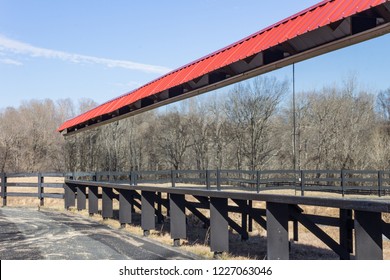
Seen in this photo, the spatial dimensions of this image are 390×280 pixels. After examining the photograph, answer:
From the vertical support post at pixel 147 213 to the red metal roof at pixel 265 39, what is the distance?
9.29ft

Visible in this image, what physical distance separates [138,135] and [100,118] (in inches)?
163

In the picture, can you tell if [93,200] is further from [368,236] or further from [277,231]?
[368,236]

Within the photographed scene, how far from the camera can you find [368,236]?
5551 millimetres

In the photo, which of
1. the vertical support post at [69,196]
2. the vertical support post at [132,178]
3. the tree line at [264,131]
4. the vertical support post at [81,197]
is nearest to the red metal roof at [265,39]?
the tree line at [264,131]

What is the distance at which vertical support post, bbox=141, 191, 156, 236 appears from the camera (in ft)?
39.8

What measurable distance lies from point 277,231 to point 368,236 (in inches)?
77.9

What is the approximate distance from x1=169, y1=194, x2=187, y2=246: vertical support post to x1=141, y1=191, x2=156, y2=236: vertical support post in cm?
157

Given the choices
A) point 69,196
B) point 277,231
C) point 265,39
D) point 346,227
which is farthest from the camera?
point 69,196

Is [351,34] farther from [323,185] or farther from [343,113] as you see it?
[323,185]

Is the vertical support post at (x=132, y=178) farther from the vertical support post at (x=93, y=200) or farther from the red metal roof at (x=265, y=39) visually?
the vertical support post at (x=93, y=200)

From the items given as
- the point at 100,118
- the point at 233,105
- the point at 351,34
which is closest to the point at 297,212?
the point at 233,105

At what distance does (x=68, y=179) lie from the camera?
64.9 feet

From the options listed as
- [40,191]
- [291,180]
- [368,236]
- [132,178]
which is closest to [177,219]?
[132,178]

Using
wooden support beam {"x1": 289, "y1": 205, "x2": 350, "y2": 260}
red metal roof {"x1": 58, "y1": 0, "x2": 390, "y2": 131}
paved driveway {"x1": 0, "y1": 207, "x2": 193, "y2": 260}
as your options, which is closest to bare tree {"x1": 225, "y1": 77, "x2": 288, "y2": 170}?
red metal roof {"x1": 58, "y1": 0, "x2": 390, "y2": 131}
